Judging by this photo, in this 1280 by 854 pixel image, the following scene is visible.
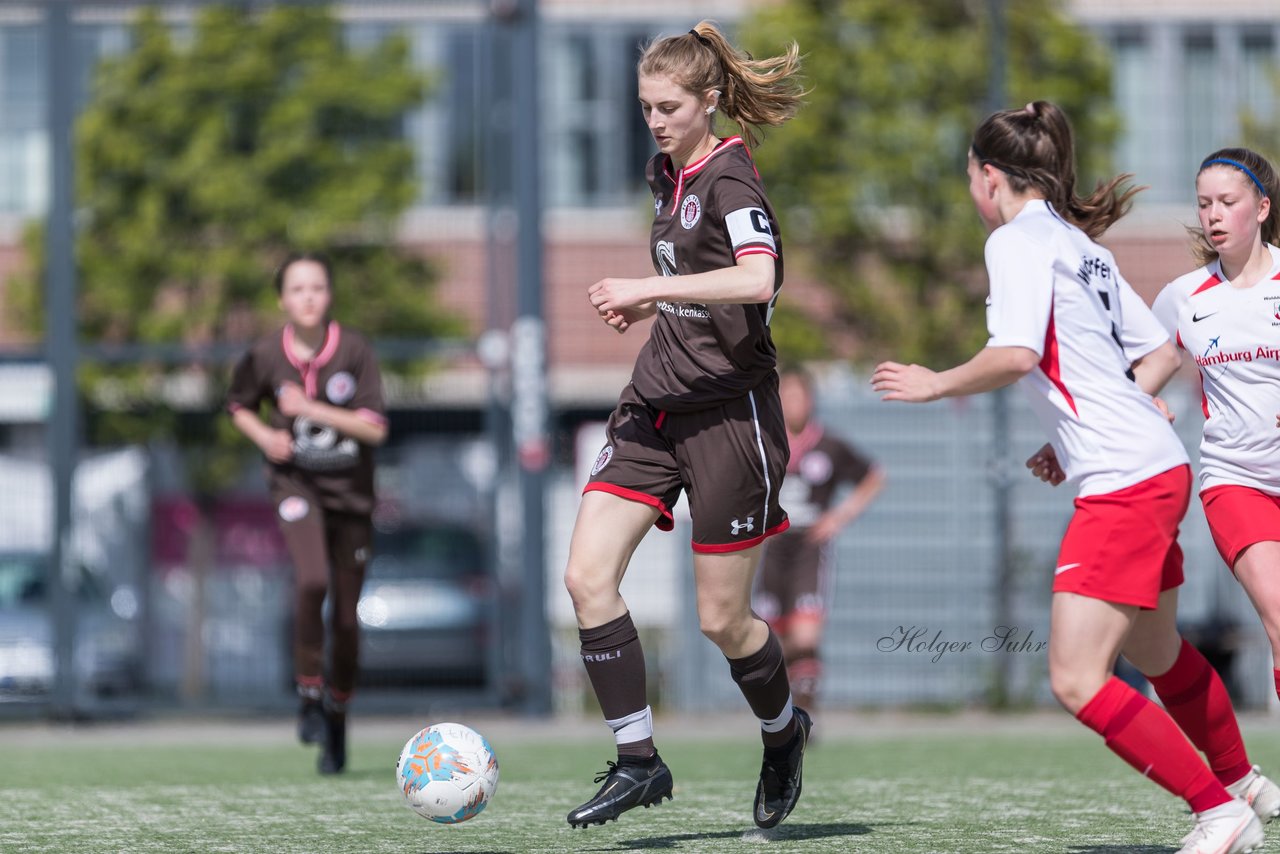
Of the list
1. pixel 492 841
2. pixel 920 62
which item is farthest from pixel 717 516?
pixel 920 62

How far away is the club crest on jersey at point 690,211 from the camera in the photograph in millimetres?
5445

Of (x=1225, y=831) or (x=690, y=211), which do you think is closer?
(x=1225, y=831)

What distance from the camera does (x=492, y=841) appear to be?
19.0ft

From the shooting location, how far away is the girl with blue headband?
223 inches

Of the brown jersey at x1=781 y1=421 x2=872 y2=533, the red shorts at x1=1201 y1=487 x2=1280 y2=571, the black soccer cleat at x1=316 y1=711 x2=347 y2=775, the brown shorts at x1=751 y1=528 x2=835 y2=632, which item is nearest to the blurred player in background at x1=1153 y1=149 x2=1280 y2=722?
the red shorts at x1=1201 y1=487 x2=1280 y2=571

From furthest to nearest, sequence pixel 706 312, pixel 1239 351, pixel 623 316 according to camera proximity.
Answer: pixel 1239 351 < pixel 706 312 < pixel 623 316

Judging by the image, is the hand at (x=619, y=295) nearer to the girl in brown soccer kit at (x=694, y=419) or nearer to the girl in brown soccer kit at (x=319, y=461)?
the girl in brown soccer kit at (x=694, y=419)

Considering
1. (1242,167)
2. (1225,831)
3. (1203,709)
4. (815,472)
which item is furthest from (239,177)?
(1225,831)

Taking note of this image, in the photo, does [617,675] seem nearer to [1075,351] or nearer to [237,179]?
[1075,351]


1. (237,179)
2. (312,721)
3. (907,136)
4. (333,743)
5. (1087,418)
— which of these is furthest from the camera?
(907,136)

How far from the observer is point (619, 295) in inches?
196

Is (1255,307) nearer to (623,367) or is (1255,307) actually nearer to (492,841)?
(492,841)

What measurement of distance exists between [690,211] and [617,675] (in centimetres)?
135

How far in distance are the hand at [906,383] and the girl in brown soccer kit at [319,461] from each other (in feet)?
12.6
